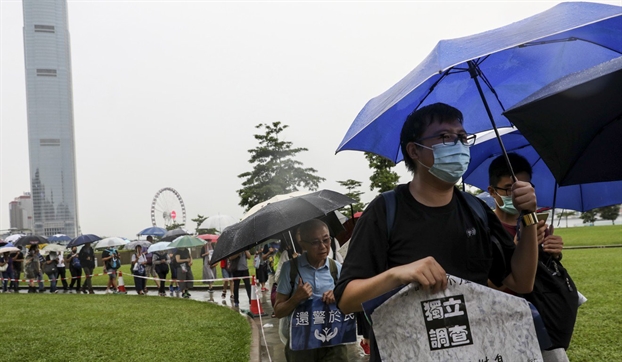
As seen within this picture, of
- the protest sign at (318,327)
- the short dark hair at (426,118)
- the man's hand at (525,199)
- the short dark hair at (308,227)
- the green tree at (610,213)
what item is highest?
the green tree at (610,213)

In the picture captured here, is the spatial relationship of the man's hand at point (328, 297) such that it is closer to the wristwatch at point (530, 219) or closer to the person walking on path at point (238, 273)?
the wristwatch at point (530, 219)

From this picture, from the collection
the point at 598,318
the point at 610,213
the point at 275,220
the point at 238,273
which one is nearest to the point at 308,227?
the point at 275,220

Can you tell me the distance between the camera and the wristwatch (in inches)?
80.7

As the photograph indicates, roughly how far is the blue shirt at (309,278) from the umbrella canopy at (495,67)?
1.06 meters

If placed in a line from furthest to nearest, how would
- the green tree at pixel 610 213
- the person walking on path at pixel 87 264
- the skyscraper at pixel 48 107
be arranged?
the skyscraper at pixel 48 107 < the green tree at pixel 610 213 < the person walking on path at pixel 87 264

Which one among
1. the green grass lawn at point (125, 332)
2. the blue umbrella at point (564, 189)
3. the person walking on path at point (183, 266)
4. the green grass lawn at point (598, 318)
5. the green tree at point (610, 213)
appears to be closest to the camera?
the blue umbrella at point (564, 189)

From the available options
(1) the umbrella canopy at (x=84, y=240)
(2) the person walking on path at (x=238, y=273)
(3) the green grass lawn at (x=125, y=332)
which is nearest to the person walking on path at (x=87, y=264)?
(1) the umbrella canopy at (x=84, y=240)

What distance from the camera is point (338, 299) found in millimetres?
1912

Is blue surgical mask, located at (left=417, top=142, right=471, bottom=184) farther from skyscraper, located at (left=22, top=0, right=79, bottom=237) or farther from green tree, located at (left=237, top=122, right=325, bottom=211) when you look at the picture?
skyscraper, located at (left=22, top=0, right=79, bottom=237)

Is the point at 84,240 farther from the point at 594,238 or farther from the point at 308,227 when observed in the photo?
the point at 594,238

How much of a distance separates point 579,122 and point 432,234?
1.20 meters

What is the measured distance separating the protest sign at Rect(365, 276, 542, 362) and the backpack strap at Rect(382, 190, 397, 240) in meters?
0.23

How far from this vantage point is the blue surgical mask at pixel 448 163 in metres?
2.02

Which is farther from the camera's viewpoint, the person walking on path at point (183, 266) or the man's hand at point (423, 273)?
the person walking on path at point (183, 266)
